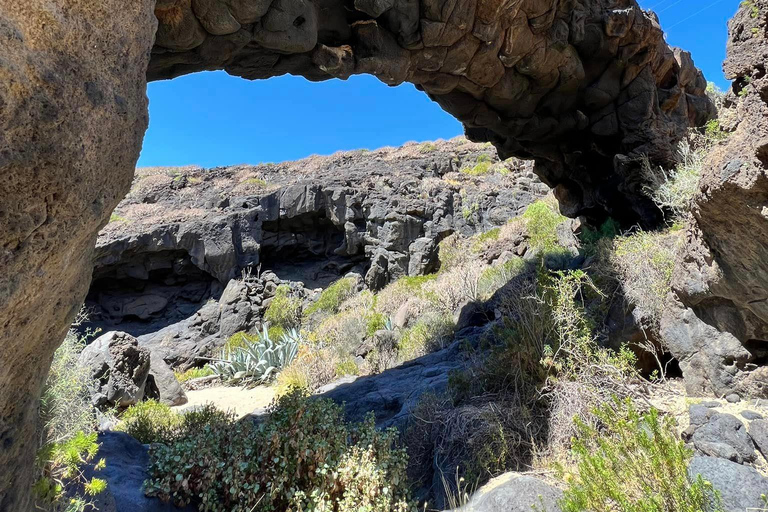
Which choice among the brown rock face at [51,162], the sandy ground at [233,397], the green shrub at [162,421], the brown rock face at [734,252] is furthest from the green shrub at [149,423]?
the brown rock face at [734,252]

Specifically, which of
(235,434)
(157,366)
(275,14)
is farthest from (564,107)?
(157,366)

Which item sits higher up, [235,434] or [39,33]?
[39,33]

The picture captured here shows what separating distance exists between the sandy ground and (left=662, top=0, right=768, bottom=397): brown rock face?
640 cm

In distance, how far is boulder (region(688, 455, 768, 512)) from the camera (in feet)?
8.56

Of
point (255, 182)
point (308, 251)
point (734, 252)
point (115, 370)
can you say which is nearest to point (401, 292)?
point (308, 251)

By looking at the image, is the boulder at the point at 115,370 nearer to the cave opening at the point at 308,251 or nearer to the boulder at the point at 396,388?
the boulder at the point at 396,388

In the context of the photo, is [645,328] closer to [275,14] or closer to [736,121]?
[736,121]

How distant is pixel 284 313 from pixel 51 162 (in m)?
13.5

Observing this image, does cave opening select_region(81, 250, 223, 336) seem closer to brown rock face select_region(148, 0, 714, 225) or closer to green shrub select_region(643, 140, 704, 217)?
brown rock face select_region(148, 0, 714, 225)

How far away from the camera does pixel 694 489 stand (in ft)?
7.51

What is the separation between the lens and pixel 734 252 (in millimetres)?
3340

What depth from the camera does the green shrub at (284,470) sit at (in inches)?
131

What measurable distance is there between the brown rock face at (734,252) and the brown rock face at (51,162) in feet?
13.0

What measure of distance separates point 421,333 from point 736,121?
6.45m
